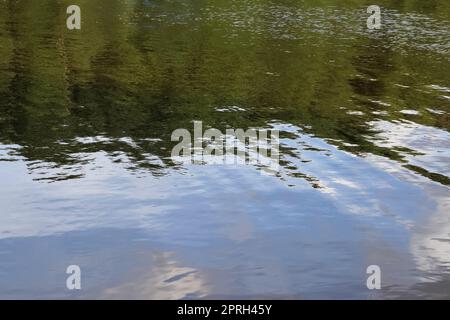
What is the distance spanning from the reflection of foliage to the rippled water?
0.35 ft

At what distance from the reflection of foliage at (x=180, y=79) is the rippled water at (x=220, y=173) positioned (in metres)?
0.11

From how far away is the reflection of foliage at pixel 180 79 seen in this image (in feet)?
60.8

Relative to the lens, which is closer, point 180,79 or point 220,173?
point 220,173

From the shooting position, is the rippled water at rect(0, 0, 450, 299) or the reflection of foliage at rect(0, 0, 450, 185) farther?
the reflection of foliage at rect(0, 0, 450, 185)

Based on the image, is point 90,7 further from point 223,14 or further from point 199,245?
point 199,245

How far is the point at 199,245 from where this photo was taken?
1216 cm

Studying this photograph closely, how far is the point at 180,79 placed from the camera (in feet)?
82.0

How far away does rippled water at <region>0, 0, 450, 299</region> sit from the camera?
11.3m

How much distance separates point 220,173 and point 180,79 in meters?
10.0

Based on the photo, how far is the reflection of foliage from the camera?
730 inches

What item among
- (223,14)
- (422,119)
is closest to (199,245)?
(422,119)

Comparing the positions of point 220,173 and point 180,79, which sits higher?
point 180,79
